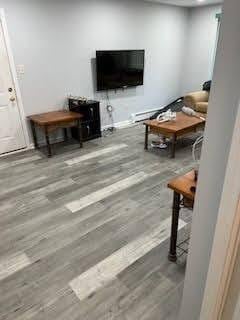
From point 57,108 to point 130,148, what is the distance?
4.83ft

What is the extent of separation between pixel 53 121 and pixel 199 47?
14.2 feet

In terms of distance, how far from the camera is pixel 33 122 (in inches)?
152

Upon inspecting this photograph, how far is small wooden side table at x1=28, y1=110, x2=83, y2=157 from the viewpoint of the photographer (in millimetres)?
3656

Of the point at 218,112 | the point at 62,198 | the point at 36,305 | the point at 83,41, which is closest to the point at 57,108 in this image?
the point at 83,41

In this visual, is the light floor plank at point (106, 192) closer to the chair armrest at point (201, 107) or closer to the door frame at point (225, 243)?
the door frame at point (225, 243)

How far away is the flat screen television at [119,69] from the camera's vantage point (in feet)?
14.6

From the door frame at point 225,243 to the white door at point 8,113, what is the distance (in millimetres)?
3662

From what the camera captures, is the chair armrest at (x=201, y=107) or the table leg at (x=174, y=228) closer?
the table leg at (x=174, y=228)

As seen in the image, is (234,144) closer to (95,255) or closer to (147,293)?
(147,293)

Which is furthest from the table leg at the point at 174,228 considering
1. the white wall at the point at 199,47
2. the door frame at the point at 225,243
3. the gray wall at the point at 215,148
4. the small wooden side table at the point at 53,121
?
the white wall at the point at 199,47

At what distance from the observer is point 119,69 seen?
4695 mm

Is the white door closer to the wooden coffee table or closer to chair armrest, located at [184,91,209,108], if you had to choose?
the wooden coffee table

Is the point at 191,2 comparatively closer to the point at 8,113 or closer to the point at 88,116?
the point at 88,116

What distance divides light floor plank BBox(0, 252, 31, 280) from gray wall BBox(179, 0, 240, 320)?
1.34 meters
